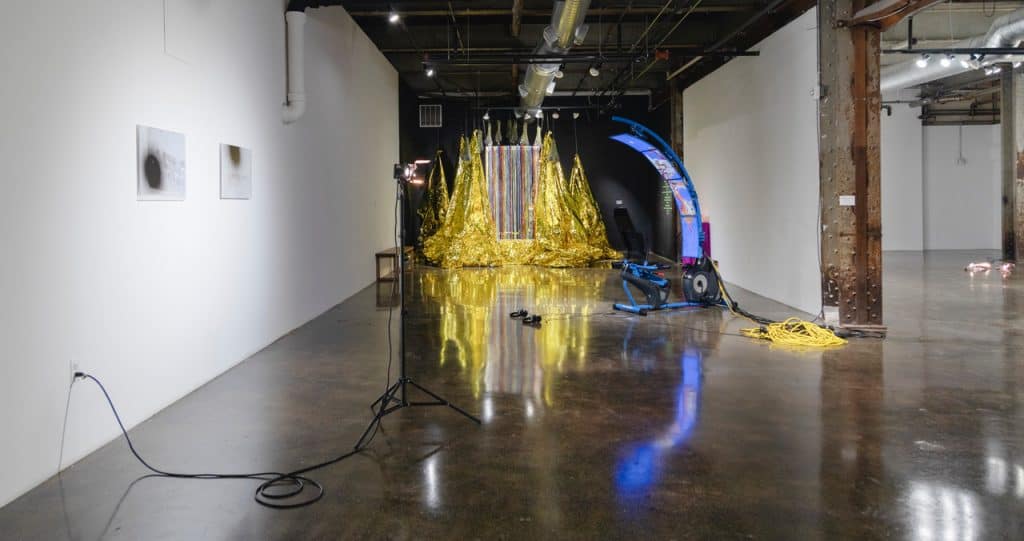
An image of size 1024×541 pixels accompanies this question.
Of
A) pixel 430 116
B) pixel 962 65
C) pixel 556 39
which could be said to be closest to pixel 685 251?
pixel 556 39

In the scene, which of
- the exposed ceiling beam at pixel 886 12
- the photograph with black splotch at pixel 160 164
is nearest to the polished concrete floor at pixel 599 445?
the photograph with black splotch at pixel 160 164

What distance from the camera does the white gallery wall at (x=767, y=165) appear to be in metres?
7.34

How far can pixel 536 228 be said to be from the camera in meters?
14.1

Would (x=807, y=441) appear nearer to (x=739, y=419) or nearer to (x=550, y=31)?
(x=739, y=419)

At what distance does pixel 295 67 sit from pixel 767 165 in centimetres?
546

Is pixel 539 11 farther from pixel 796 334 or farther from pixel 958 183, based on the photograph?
pixel 958 183

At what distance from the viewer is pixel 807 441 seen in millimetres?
3447

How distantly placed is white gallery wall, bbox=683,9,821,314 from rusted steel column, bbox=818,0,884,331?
26.8 inches

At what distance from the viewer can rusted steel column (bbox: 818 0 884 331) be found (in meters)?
6.30

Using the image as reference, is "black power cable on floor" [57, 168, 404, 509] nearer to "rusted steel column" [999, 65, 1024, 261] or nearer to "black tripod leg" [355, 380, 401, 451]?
"black tripod leg" [355, 380, 401, 451]

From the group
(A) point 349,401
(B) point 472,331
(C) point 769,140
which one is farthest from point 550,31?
(A) point 349,401

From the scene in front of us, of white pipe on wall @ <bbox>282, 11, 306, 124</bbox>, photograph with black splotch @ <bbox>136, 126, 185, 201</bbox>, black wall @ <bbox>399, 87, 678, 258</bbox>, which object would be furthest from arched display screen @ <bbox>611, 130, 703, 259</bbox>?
black wall @ <bbox>399, 87, 678, 258</bbox>

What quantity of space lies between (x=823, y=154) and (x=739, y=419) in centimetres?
A: 369

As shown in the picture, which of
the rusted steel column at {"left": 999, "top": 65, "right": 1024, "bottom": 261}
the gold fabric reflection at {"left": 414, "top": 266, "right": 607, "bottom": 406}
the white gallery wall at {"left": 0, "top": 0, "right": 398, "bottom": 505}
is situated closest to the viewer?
the white gallery wall at {"left": 0, "top": 0, "right": 398, "bottom": 505}
